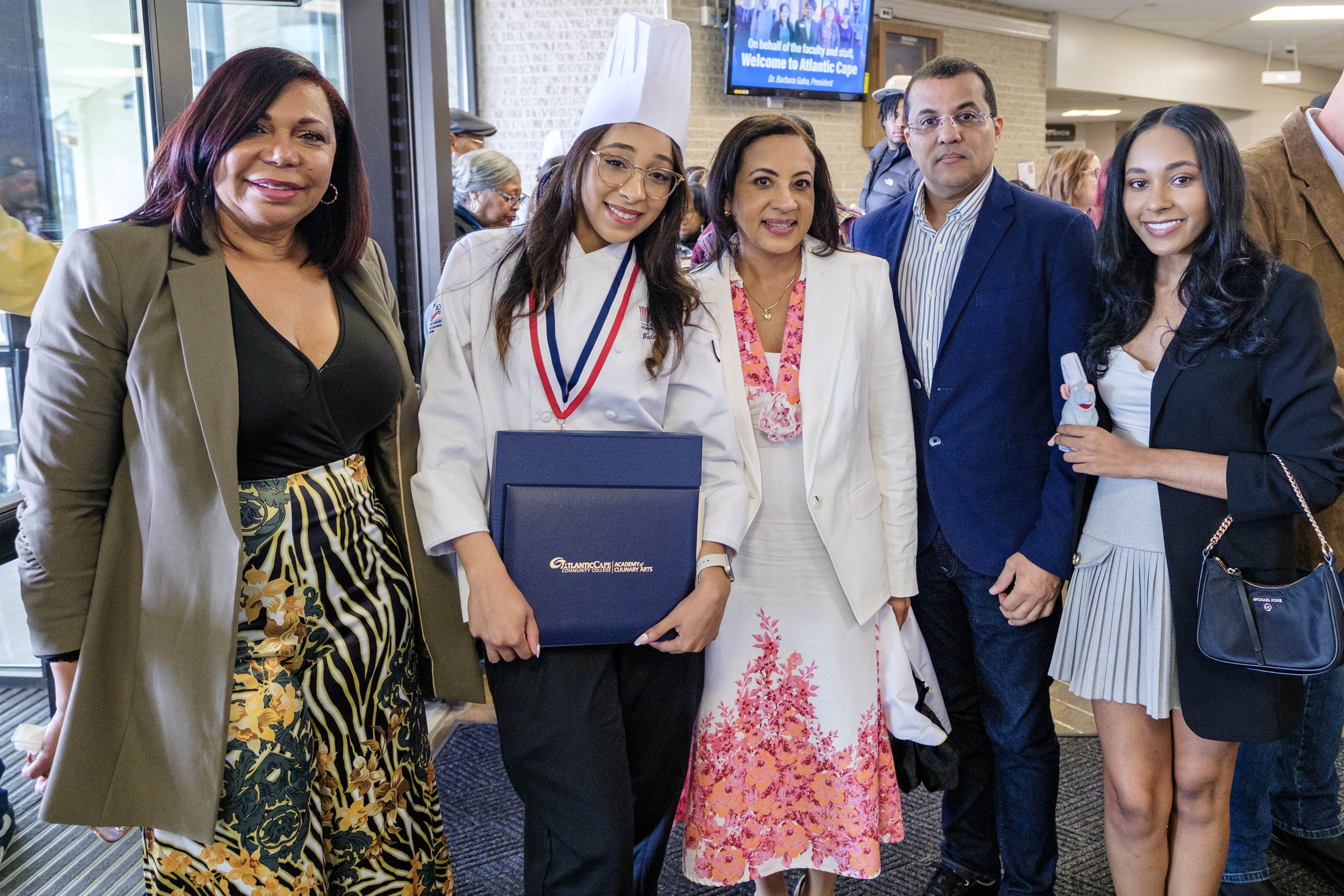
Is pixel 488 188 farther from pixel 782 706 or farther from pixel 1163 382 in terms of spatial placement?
pixel 1163 382

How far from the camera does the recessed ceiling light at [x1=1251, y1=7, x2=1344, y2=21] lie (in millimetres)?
11094

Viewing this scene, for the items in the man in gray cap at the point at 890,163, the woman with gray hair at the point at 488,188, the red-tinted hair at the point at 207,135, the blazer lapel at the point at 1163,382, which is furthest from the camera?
the woman with gray hair at the point at 488,188

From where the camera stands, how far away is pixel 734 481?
1850 millimetres

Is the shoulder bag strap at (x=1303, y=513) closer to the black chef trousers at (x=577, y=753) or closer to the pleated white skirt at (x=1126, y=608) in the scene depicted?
the pleated white skirt at (x=1126, y=608)

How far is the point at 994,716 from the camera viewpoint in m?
2.22

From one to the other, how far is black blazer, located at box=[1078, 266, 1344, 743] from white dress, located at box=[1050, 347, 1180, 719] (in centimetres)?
3

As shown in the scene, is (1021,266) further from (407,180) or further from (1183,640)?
(407,180)

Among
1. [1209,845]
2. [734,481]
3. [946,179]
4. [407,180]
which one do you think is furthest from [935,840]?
[407,180]

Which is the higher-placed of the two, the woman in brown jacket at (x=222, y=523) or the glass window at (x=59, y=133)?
the glass window at (x=59, y=133)

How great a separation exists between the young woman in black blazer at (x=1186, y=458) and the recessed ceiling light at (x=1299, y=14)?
38.6 ft

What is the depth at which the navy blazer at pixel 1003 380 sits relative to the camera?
82.4 inches

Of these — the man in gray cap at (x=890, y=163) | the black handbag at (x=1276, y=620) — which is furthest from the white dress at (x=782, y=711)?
the man in gray cap at (x=890, y=163)

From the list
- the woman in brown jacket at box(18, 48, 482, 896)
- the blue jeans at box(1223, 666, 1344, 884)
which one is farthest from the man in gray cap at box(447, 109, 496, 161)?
the blue jeans at box(1223, 666, 1344, 884)

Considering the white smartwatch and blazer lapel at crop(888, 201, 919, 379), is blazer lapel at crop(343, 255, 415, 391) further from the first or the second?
blazer lapel at crop(888, 201, 919, 379)
